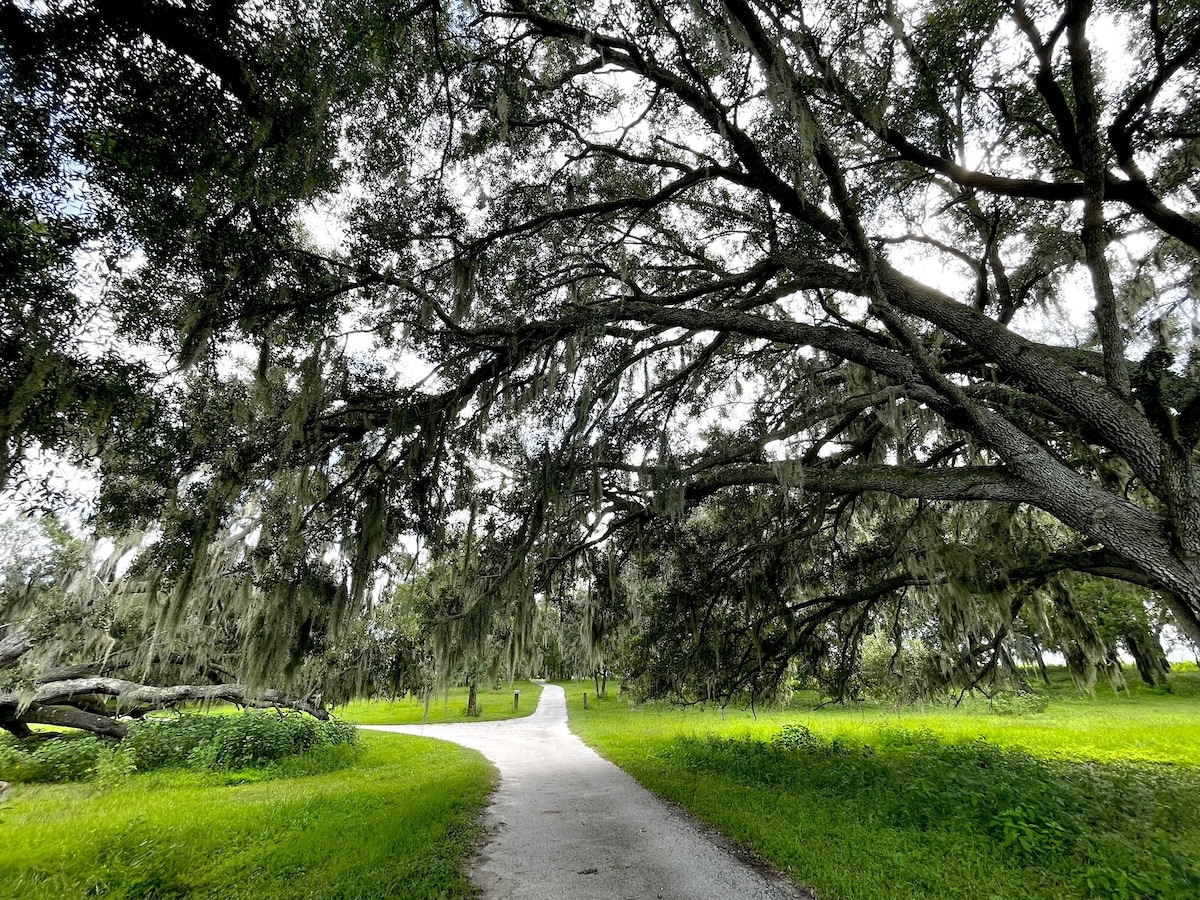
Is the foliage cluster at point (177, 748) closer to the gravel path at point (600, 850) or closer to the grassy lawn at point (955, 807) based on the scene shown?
the gravel path at point (600, 850)

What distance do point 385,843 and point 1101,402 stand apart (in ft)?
25.7

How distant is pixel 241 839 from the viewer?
5.32m

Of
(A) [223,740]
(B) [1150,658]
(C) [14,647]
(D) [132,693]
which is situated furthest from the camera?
(B) [1150,658]

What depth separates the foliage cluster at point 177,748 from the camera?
9.09 meters

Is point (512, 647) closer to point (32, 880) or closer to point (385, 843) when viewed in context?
point (385, 843)

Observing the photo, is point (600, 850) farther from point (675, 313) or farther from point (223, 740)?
point (223, 740)

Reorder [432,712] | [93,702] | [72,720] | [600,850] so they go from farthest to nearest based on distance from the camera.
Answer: [432,712] → [93,702] → [72,720] → [600,850]

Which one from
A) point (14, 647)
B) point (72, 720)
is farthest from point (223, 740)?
point (14, 647)

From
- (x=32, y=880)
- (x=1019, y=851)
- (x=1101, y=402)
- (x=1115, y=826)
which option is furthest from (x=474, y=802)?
(x=1101, y=402)

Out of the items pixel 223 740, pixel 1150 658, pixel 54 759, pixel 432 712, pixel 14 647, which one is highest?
pixel 14 647

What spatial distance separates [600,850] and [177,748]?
32.1 feet

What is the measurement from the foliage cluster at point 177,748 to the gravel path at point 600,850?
528 centimetres

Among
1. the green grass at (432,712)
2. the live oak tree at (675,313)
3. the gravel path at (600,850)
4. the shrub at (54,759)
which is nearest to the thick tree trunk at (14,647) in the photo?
the shrub at (54,759)

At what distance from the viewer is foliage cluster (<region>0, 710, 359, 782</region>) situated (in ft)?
29.8
